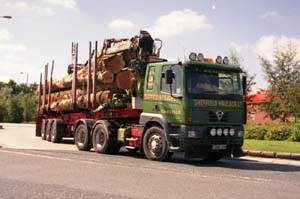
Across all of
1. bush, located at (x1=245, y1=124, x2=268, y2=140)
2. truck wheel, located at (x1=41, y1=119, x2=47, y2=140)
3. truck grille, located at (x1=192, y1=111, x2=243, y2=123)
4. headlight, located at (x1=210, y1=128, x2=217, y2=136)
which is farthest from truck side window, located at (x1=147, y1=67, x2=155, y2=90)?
bush, located at (x1=245, y1=124, x2=268, y2=140)

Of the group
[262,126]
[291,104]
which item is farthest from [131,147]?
[291,104]

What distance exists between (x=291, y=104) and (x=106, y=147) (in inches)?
991

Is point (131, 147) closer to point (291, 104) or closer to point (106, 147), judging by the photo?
point (106, 147)

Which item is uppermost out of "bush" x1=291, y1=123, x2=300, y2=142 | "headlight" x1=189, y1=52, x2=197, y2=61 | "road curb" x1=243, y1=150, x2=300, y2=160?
"headlight" x1=189, y1=52, x2=197, y2=61

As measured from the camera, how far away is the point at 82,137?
17.6 meters

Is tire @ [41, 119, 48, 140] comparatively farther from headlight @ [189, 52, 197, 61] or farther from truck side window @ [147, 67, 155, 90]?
headlight @ [189, 52, 197, 61]

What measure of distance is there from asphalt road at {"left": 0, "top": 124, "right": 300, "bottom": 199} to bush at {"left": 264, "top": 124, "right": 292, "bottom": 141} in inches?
477

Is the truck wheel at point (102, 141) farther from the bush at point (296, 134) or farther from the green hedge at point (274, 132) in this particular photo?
the green hedge at point (274, 132)

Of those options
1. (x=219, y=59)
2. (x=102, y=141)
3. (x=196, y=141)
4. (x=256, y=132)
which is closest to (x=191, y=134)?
(x=196, y=141)

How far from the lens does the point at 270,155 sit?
658 inches

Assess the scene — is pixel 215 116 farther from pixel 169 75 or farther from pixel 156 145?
pixel 156 145

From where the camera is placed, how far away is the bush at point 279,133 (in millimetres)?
25094

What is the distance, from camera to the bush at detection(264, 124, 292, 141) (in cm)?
2509

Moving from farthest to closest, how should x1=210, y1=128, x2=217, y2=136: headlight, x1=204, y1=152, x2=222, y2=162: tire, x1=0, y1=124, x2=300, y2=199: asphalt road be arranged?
x1=204, y1=152, x2=222, y2=162: tire
x1=210, y1=128, x2=217, y2=136: headlight
x1=0, y1=124, x2=300, y2=199: asphalt road
